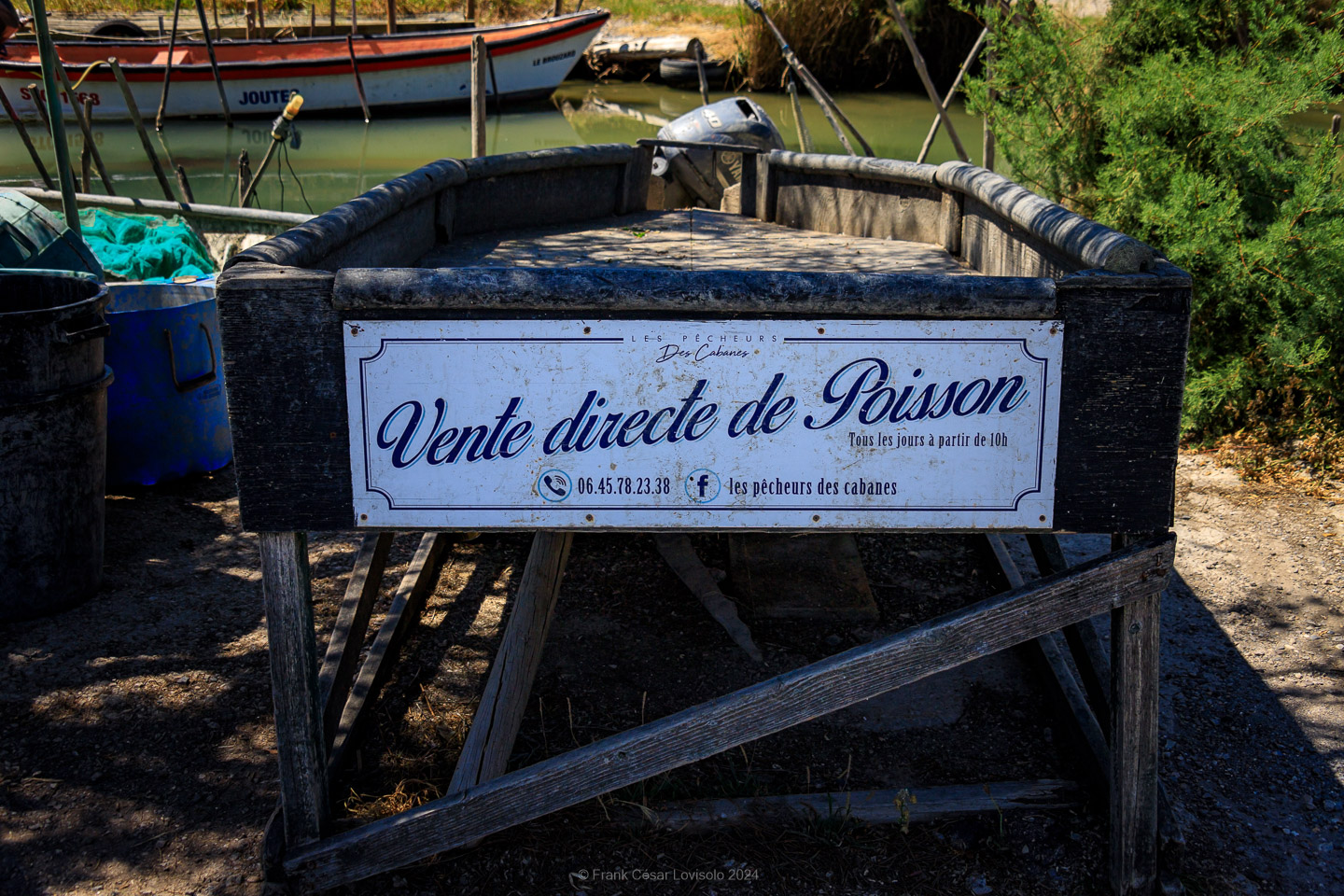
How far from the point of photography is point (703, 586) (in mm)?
4707

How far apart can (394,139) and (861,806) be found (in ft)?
72.9

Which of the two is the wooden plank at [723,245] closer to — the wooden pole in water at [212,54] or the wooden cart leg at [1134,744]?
the wooden cart leg at [1134,744]

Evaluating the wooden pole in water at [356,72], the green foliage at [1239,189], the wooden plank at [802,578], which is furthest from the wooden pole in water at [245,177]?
the wooden pole in water at [356,72]

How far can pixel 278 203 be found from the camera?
52.6 feet

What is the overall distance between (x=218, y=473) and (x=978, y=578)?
423 cm

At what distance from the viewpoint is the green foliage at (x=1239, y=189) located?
19.5 ft

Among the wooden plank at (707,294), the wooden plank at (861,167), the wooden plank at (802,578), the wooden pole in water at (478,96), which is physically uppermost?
the wooden pole in water at (478,96)

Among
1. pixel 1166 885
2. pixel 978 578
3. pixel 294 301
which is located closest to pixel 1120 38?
pixel 978 578

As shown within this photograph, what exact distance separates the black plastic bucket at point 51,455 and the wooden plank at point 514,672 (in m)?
2.03

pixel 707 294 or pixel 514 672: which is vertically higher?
pixel 707 294

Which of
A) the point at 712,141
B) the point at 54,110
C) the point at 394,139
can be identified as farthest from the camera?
the point at 394,139

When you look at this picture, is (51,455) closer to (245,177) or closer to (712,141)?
(712,141)

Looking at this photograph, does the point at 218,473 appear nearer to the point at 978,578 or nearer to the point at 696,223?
the point at 696,223

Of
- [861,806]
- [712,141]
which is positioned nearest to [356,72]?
[712,141]
